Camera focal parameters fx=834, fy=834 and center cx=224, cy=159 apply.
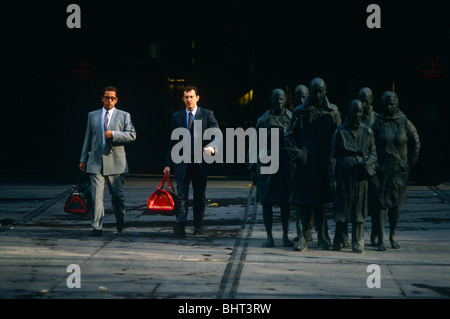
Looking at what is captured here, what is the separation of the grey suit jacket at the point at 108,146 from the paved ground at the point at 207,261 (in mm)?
914

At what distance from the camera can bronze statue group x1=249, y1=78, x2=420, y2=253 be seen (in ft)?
31.7

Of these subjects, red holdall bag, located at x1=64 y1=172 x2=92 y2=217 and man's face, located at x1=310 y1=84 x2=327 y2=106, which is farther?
red holdall bag, located at x1=64 y1=172 x2=92 y2=217

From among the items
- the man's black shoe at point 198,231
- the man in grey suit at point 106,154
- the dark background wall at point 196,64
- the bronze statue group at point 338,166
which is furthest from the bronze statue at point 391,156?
the dark background wall at point 196,64

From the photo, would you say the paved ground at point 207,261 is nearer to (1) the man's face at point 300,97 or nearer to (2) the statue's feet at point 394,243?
(2) the statue's feet at point 394,243

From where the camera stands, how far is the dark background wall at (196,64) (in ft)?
59.8

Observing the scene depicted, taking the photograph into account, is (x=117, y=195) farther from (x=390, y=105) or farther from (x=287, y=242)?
(x=390, y=105)

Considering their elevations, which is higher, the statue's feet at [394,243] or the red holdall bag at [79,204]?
the red holdall bag at [79,204]

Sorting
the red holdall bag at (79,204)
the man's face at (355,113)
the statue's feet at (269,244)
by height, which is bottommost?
the statue's feet at (269,244)

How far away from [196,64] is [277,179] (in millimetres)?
10433

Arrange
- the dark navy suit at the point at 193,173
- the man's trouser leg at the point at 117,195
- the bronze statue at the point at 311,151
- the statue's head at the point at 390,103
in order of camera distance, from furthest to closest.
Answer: the man's trouser leg at the point at 117,195 < the dark navy suit at the point at 193,173 < the statue's head at the point at 390,103 < the bronze statue at the point at 311,151

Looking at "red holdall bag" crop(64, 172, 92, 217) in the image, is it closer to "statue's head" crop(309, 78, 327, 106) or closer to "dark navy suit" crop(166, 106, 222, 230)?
"dark navy suit" crop(166, 106, 222, 230)

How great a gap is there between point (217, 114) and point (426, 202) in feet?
22.9

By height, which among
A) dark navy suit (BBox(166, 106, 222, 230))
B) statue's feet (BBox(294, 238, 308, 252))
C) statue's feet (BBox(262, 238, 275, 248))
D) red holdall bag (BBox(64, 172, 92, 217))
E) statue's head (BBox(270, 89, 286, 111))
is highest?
statue's head (BBox(270, 89, 286, 111))

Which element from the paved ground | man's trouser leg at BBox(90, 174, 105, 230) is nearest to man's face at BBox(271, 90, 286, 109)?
the paved ground
